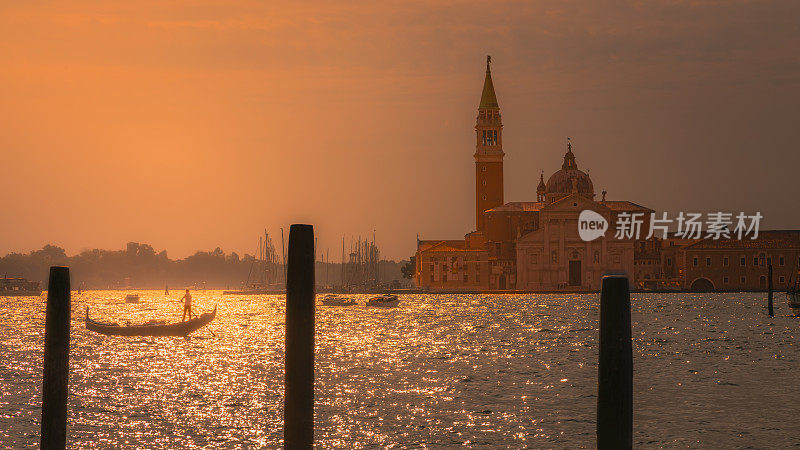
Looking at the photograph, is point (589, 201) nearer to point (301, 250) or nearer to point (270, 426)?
point (270, 426)

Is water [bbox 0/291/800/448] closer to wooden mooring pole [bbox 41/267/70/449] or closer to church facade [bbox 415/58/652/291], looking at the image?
wooden mooring pole [bbox 41/267/70/449]

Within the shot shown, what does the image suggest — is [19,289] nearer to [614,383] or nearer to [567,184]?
[567,184]

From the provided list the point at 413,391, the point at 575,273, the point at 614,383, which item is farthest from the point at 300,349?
the point at 575,273

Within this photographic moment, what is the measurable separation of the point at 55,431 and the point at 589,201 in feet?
369

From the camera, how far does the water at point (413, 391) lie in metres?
18.9

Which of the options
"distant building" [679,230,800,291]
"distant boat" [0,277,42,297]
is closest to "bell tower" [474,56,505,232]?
"distant building" [679,230,800,291]

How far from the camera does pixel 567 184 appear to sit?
129m

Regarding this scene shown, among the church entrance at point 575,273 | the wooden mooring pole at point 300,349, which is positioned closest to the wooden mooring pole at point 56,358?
the wooden mooring pole at point 300,349

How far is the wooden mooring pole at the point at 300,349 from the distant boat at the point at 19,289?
6148 inches

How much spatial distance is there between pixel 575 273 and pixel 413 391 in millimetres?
95972

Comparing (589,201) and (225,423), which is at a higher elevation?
(589,201)

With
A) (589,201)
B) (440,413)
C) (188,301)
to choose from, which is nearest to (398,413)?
(440,413)

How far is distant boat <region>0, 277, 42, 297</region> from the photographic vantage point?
152 metres

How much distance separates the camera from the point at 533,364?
3481 centimetres
